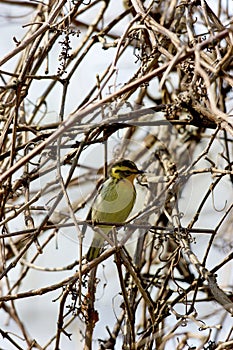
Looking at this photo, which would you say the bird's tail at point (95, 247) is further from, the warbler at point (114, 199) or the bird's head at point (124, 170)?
the bird's head at point (124, 170)

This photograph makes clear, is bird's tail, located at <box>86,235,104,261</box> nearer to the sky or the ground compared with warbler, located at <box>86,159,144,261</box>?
nearer to the ground

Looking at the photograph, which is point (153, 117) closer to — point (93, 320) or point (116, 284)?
point (93, 320)

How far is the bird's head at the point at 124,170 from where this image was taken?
182 centimetres

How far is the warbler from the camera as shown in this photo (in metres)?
1.75

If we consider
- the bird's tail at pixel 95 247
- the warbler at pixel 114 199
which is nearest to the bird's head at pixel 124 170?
the warbler at pixel 114 199

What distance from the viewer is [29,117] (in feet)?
7.75

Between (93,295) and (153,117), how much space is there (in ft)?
1.55

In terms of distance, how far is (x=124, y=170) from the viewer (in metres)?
1.85

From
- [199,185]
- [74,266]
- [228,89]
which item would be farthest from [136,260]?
[228,89]

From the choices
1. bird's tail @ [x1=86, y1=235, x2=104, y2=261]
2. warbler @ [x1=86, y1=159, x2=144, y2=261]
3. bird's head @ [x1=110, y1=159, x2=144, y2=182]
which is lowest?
bird's tail @ [x1=86, y1=235, x2=104, y2=261]

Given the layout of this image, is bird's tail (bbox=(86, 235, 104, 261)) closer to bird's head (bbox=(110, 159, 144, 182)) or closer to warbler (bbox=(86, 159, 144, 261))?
warbler (bbox=(86, 159, 144, 261))

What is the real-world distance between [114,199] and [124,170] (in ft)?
0.27

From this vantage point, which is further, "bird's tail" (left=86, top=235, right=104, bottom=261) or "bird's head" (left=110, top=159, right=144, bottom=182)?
"bird's head" (left=110, top=159, right=144, bottom=182)

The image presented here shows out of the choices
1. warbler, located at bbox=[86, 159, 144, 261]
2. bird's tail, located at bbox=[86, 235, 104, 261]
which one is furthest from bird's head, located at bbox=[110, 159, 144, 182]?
bird's tail, located at bbox=[86, 235, 104, 261]
